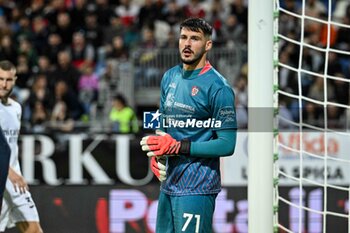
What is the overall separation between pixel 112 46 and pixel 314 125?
13.1ft

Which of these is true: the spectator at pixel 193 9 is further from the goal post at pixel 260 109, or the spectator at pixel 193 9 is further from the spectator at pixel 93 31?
the goal post at pixel 260 109

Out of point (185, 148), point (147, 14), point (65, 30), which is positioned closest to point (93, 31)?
point (65, 30)

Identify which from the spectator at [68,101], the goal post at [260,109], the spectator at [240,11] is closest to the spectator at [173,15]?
the spectator at [240,11]

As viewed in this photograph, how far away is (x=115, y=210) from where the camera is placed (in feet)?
29.9

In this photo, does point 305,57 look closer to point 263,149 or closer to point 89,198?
point 89,198

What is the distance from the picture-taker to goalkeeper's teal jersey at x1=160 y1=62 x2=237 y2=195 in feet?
17.2

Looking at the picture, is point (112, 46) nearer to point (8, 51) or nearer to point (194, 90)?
point (8, 51)

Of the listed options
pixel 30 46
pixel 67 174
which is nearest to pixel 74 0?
pixel 30 46

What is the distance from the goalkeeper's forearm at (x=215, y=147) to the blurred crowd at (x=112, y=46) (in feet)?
20.6

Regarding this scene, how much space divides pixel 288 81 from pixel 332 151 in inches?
102

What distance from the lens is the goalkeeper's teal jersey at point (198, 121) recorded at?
5246 millimetres

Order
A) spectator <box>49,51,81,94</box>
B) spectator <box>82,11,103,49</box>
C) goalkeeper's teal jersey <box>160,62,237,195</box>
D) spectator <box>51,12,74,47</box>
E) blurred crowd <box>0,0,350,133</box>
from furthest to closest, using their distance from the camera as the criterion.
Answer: spectator <box>51,12,74,47</box> < spectator <box>82,11,103,49</box> < spectator <box>49,51,81,94</box> < blurred crowd <box>0,0,350,133</box> < goalkeeper's teal jersey <box>160,62,237,195</box>

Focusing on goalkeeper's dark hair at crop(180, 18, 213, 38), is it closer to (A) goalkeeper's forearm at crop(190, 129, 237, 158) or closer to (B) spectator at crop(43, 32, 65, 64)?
(A) goalkeeper's forearm at crop(190, 129, 237, 158)

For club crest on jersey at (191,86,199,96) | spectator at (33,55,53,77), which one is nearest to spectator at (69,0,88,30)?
spectator at (33,55,53,77)
